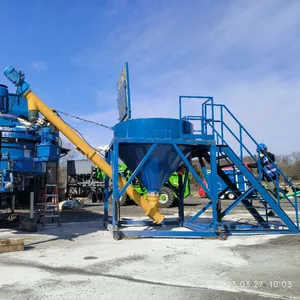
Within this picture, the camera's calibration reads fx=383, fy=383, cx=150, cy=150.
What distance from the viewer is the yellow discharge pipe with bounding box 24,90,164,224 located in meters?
11.0

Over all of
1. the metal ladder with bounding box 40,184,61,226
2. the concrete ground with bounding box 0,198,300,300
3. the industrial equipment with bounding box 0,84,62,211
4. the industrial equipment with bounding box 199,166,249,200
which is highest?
the industrial equipment with bounding box 0,84,62,211

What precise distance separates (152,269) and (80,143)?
556 cm

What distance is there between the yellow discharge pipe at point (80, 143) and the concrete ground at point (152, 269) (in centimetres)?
143

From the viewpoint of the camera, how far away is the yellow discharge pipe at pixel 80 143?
1095 centimetres

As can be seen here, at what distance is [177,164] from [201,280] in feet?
19.4

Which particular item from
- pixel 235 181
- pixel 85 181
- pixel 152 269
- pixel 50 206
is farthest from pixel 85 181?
pixel 152 269

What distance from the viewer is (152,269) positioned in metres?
7.04

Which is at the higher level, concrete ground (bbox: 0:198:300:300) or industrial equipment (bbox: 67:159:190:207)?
industrial equipment (bbox: 67:159:190:207)

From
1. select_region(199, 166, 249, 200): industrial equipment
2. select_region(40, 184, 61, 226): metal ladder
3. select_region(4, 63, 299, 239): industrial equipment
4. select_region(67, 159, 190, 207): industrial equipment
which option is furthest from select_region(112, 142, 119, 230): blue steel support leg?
select_region(67, 159, 190, 207): industrial equipment

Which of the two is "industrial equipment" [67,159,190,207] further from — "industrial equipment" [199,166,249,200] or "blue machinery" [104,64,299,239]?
"blue machinery" [104,64,299,239]

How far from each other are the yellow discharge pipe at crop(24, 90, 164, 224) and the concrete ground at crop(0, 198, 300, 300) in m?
1.43

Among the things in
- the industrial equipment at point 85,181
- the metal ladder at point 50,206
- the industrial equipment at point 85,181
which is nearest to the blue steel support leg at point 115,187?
the metal ladder at point 50,206

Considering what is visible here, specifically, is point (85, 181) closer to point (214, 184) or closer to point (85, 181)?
point (85, 181)

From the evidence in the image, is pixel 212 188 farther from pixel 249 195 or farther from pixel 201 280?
pixel 201 280
